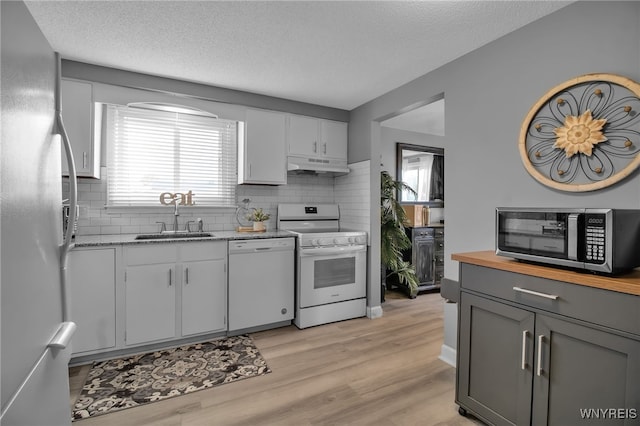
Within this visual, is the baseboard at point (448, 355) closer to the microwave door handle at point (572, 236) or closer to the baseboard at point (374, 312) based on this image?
the baseboard at point (374, 312)

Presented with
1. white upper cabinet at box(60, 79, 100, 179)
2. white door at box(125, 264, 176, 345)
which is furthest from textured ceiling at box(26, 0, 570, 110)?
white door at box(125, 264, 176, 345)

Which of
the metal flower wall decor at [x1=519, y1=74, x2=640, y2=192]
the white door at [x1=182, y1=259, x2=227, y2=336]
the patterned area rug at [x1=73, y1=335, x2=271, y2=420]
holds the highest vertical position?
the metal flower wall decor at [x1=519, y1=74, x2=640, y2=192]

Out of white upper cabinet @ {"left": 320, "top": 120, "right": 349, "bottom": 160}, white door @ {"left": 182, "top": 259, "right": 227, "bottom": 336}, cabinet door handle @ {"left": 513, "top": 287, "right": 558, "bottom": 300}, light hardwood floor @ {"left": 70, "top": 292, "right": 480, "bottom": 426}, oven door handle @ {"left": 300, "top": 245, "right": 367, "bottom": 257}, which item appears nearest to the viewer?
cabinet door handle @ {"left": 513, "top": 287, "right": 558, "bottom": 300}

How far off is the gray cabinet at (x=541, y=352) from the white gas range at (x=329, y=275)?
1636 mm

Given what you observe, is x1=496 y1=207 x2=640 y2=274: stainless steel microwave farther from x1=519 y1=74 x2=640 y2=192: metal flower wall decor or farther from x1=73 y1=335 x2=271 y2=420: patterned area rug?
x1=73 y1=335 x2=271 y2=420: patterned area rug

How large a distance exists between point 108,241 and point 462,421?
9.21ft

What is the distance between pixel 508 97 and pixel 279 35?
1.67 metres

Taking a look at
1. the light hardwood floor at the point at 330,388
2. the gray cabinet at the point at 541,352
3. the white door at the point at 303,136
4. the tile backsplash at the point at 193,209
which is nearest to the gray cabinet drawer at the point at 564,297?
the gray cabinet at the point at 541,352

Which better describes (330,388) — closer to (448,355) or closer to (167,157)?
(448,355)

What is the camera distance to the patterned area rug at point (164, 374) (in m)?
2.01

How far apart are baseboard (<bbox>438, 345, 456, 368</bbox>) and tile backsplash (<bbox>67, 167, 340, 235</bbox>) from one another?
7.38 ft

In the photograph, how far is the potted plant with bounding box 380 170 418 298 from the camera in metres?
3.94

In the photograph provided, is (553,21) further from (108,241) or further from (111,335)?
(111,335)

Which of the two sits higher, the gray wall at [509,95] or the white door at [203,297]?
the gray wall at [509,95]
